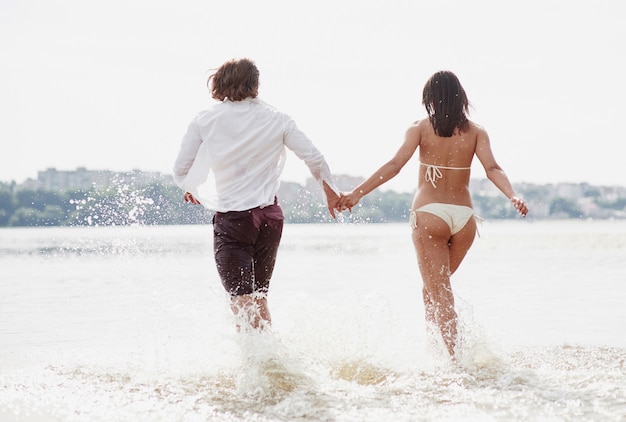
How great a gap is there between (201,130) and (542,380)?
2.56 m

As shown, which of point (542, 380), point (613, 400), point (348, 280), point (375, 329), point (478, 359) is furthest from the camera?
point (348, 280)

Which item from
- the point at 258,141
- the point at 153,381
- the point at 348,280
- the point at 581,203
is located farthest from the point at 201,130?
the point at 581,203

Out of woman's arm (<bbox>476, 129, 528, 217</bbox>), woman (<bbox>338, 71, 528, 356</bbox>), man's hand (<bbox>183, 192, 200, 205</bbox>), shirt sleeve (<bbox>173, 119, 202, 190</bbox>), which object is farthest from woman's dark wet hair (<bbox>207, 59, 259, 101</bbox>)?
woman's arm (<bbox>476, 129, 528, 217</bbox>)

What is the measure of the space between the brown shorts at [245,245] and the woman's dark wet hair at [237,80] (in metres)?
0.74

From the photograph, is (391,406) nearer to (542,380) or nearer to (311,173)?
(542,380)

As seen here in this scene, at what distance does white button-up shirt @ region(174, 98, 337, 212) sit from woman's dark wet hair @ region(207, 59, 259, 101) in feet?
0.17

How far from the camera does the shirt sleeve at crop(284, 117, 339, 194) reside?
5000mm

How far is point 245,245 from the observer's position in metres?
4.91

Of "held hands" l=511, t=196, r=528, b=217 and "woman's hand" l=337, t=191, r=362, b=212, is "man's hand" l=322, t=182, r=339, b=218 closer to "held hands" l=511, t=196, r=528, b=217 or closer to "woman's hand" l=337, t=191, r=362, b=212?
"woman's hand" l=337, t=191, r=362, b=212

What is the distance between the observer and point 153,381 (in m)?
4.81

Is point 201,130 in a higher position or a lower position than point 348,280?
higher

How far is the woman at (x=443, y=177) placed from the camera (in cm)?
529

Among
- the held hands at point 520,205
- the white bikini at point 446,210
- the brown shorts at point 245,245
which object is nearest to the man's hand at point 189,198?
the brown shorts at point 245,245

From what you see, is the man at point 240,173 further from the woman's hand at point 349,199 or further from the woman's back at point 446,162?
the woman's back at point 446,162
